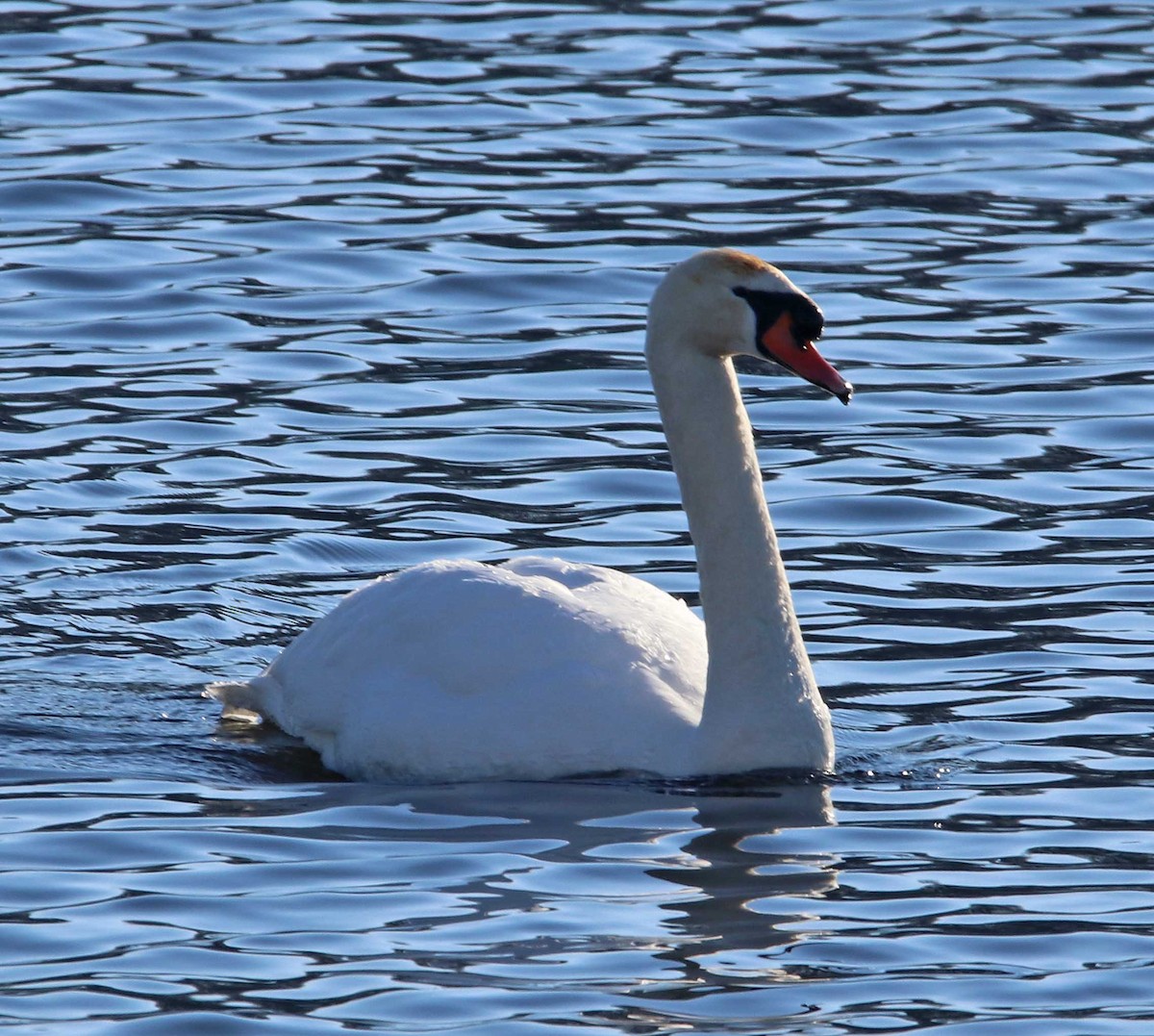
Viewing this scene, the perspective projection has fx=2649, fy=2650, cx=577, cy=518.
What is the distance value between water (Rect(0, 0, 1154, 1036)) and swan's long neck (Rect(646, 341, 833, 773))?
17cm

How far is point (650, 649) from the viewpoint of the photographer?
8.73 m

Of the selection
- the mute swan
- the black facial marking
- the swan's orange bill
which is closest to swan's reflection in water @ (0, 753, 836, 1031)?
the mute swan

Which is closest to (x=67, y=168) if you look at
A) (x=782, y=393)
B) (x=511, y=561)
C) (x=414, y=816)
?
(x=782, y=393)

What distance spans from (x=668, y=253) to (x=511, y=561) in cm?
671

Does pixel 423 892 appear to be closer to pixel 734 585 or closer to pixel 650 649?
pixel 650 649

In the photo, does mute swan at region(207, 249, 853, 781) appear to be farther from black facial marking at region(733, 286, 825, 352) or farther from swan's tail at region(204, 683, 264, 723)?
swan's tail at region(204, 683, 264, 723)

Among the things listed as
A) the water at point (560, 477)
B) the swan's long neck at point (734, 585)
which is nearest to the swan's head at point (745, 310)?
the swan's long neck at point (734, 585)

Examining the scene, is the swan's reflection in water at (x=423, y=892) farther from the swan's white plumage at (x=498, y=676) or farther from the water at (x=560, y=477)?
the swan's white plumage at (x=498, y=676)

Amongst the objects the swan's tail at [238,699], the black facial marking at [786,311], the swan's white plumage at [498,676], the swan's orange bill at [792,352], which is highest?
the black facial marking at [786,311]

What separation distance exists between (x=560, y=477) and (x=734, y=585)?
3488mm

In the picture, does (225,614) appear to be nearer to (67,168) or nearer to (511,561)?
(511,561)

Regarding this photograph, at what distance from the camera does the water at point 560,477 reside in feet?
23.0

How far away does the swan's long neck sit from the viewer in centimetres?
846

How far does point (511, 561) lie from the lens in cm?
920
